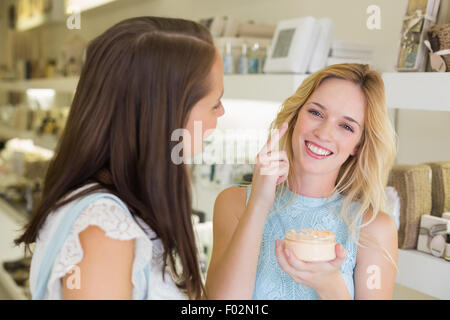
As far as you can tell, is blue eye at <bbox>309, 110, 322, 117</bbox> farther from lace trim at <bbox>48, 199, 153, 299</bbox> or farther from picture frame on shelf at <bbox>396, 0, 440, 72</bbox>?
lace trim at <bbox>48, 199, 153, 299</bbox>

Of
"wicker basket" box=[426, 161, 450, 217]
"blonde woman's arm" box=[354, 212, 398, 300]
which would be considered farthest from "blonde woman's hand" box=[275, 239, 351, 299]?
"wicker basket" box=[426, 161, 450, 217]

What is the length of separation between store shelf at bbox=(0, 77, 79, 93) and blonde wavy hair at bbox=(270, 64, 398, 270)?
2103 millimetres

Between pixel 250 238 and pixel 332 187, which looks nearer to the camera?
pixel 250 238

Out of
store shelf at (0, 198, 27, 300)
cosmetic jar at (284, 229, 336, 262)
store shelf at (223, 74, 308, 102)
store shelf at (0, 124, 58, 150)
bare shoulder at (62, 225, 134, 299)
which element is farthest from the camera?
store shelf at (0, 124, 58, 150)

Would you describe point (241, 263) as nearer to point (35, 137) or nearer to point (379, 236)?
point (379, 236)

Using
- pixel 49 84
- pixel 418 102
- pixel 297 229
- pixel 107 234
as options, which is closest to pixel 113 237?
pixel 107 234

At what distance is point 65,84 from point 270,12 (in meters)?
1.62

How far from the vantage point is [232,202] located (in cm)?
123

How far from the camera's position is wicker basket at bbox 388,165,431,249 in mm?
1344

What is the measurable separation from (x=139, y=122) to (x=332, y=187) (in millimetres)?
598

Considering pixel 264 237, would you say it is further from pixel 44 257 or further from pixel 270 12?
pixel 270 12

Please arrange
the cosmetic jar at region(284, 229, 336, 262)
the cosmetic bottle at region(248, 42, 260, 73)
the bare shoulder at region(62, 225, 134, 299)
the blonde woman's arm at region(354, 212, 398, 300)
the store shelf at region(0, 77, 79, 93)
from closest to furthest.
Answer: the bare shoulder at region(62, 225, 134, 299) < the cosmetic jar at region(284, 229, 336, 262) < the blonde woman's arm at region(354, 212, 398, 300) < the cosmetic bottle at region(248, 42, 260, 73) < the store shelf at region(0, 77, 79, 93)

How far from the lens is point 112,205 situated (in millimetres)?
742

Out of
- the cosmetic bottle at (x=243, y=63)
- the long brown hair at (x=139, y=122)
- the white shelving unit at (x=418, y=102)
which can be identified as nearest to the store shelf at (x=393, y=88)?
the white shelving unit at (x=418, y=102)
